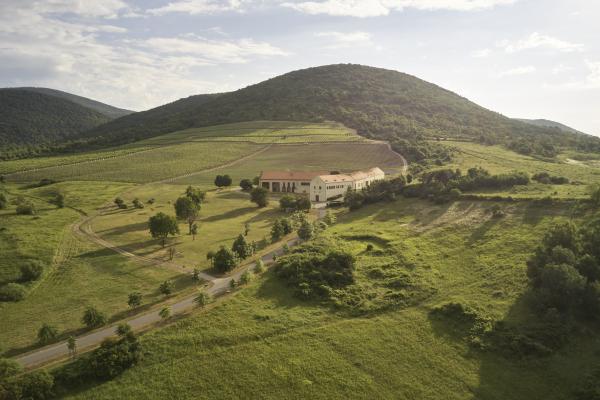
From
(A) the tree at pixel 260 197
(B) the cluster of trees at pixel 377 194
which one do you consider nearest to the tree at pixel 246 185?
(A) the tree at pixel 260 197

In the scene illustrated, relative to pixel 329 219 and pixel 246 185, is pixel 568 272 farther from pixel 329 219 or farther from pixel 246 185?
pixel 246 185

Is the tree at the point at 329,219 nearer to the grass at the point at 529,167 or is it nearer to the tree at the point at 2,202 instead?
the grass at the point at 529,167

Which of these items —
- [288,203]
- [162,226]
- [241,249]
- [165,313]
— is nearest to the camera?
[165,313]

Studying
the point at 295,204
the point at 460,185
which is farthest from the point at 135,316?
the point at 460,185

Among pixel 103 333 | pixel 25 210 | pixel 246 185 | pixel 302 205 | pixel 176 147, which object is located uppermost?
pixel 176 147

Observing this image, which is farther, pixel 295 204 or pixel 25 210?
pixel 295 204

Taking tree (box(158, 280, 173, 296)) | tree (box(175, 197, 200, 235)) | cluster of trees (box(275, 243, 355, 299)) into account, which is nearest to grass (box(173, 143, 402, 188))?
tree (box(175, 197, 200, 235))
